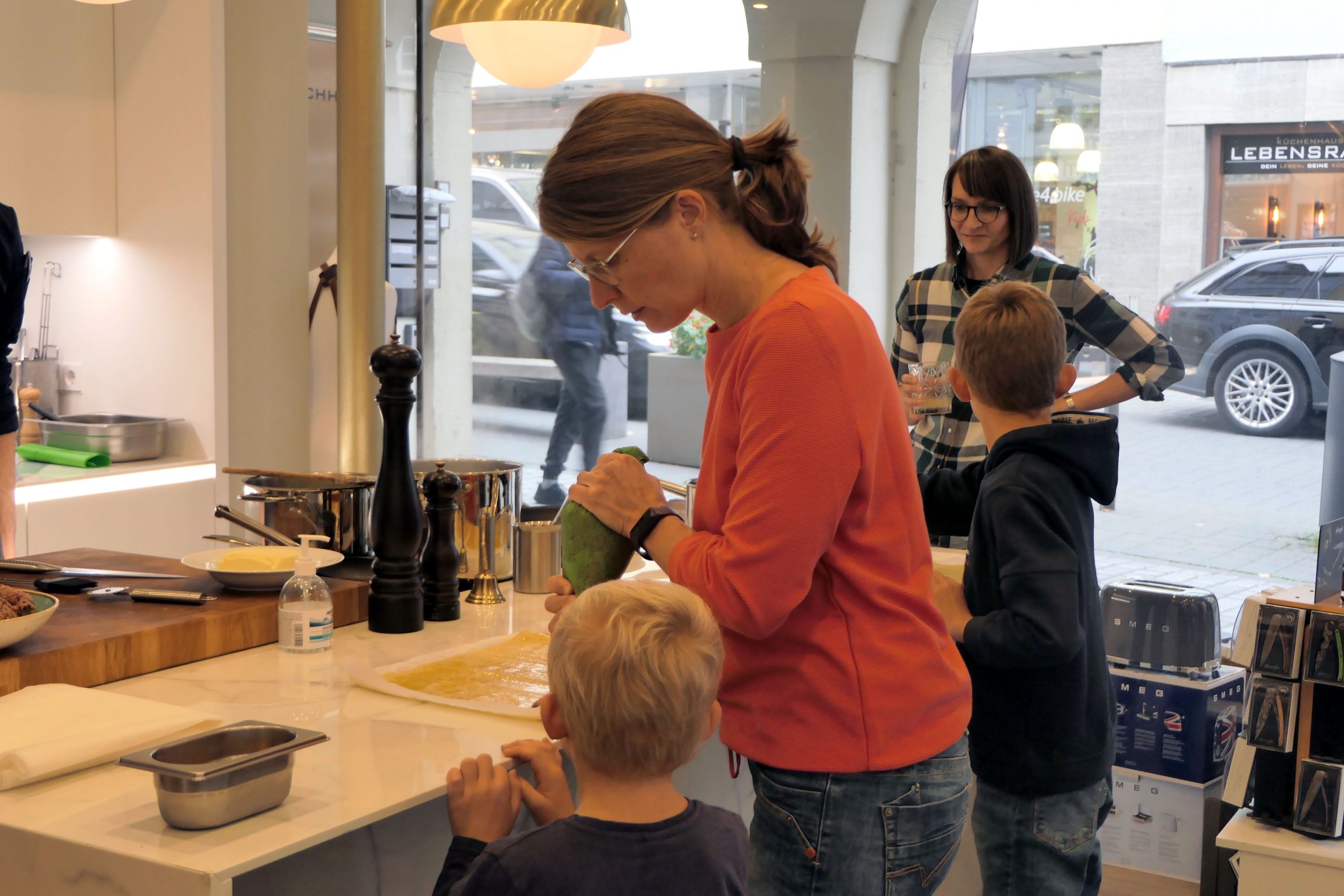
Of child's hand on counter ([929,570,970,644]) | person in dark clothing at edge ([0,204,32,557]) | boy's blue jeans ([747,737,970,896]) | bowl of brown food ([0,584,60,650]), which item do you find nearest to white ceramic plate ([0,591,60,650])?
bowl of brown food ([0,584,60,650])

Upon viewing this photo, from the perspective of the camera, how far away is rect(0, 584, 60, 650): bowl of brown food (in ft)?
5.28

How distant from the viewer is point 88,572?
6.77 feet

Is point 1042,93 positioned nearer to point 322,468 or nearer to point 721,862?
point 322,468

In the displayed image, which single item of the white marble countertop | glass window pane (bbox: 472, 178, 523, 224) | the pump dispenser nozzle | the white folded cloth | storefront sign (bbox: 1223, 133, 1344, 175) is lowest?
the white marble countertop

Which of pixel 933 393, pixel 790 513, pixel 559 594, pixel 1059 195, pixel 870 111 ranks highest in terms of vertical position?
pixel 870 111

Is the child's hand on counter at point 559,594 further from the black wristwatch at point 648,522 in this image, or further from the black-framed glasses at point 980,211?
the black-framed glasses at point 980,211

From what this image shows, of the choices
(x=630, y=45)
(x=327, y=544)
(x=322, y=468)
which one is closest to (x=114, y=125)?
(x=322, y=468)

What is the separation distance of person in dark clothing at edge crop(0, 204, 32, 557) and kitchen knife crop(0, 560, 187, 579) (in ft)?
3.25

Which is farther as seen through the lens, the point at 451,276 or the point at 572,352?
the point at 451,276

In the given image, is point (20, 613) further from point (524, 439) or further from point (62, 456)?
point (524, 439)

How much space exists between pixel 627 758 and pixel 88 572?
1222mm

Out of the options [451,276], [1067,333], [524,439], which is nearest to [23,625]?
[1067,333]

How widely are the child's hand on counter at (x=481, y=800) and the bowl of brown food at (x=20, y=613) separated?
2.11 ft

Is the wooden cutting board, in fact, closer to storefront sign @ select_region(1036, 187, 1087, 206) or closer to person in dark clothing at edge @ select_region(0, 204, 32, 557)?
person in dark clothing at edge @ select_region(0, 204, 32, 557)
